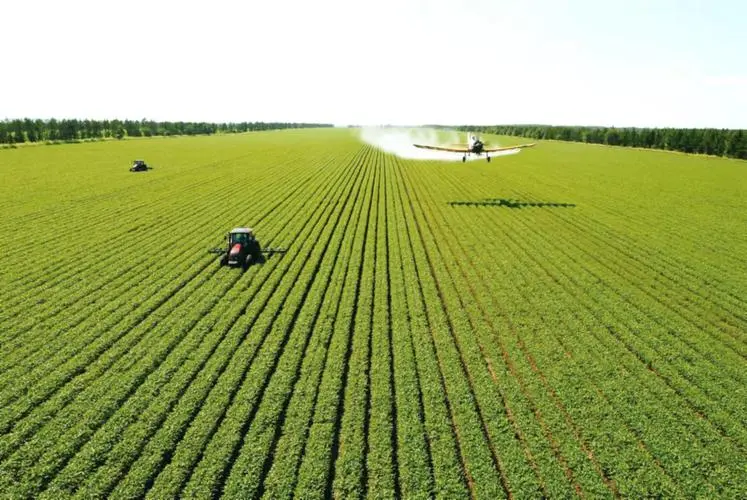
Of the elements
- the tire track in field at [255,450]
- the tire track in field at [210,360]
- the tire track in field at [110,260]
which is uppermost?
the tire track in field at [110,260]

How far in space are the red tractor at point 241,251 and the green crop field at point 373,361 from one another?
67 cm

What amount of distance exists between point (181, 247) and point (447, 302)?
16546mm

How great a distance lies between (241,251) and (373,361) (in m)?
10.9

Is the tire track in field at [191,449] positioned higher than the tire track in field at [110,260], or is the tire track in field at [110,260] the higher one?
the tire track in field at [110,260]

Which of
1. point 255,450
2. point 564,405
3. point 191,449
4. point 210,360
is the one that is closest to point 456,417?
point 564,405

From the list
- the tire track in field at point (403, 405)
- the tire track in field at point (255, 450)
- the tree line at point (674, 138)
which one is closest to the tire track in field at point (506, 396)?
the tire track in field at point (403, 405)

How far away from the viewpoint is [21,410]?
998 cm

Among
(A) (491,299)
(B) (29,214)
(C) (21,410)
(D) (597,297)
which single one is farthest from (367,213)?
(B) (29,214)

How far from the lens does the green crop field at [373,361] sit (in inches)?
335

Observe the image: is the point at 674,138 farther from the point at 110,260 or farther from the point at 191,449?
the point at 191,449

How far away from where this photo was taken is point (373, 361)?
1220cm

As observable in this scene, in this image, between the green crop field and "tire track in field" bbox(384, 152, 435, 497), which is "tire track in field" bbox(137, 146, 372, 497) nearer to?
the green crop field

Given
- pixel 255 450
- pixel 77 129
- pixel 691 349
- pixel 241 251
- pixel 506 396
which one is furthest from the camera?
pixel 77 129

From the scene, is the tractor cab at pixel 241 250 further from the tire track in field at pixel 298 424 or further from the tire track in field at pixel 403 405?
the tire track in field at pixel 403 405
